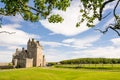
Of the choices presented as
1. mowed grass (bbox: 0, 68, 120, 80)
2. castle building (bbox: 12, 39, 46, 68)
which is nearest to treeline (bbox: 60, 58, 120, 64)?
castle building (bbox: 12, 39, 46, 68)

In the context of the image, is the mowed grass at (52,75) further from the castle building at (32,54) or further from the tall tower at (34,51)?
the tall tower at (34,51)

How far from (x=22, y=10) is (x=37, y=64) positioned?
10612 cm

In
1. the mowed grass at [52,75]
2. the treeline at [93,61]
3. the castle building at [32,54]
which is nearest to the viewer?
the mowed grass at [52,75]

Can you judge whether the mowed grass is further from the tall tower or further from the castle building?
the tall tower

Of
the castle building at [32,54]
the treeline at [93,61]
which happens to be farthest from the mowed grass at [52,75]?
the treeline at [93,61]

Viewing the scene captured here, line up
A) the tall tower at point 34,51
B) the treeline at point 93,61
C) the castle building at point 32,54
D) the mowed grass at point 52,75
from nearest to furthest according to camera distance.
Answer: the mowed grass at point 52,75 < the castle building at point 32,54 < the tall tower at point 34,51 < the treeline at point 93,61

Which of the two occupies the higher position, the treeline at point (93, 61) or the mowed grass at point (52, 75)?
the treeline at point (93, 61)

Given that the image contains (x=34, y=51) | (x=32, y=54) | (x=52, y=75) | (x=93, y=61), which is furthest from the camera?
(x=93, y=61)

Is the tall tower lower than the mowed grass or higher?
higher

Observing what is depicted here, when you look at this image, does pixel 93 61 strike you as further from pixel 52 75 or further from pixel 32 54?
pixel 52 75

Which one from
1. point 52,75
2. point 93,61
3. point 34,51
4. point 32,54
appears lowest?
point 52,75

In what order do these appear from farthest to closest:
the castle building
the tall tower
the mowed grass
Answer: the tall tower → the castle building → the mowed grass

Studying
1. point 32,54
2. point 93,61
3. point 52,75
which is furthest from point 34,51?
point 93,61

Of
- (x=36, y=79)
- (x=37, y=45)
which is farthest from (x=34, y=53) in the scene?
(x=36, y=79)
